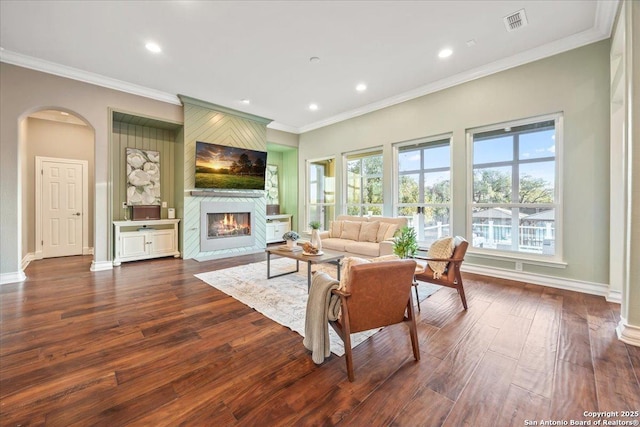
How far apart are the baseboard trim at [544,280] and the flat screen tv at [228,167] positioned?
16.0ft

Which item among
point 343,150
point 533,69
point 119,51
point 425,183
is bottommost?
point 425,183

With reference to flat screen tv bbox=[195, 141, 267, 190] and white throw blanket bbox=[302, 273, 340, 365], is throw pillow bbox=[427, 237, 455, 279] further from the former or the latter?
flat screen tv bbox=[195, 141, 267, 190]

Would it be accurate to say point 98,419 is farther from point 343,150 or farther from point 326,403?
point 343,150

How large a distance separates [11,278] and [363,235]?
18.2 feet

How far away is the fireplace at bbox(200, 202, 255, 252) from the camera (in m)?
5.77

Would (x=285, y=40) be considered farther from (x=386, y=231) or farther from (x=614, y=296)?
(x=614, y=296)

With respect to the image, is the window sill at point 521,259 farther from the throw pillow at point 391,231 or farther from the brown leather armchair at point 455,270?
the brown leather armchair at point 455,270

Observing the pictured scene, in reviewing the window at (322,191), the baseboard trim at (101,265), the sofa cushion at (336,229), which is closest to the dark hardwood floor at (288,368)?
the baseboard trim at (101,265)

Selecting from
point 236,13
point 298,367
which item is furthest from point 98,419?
point 236,13

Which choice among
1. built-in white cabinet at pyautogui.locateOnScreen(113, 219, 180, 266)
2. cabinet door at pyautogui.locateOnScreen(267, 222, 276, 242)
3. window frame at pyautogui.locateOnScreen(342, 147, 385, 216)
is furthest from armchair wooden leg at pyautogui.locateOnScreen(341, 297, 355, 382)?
cabinet door at pyautogui.locateOnScreen(267, 222, 276, 242)

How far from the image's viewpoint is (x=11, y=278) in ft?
12.5

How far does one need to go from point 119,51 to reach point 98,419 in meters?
4.46

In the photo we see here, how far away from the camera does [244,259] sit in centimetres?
548

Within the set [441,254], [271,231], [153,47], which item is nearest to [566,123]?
[441,254]
